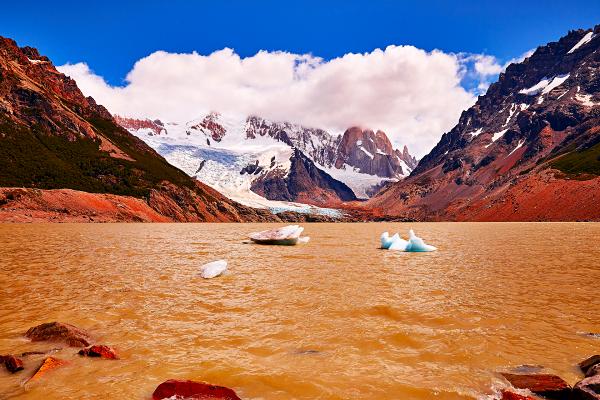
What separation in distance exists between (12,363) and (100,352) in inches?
66.4

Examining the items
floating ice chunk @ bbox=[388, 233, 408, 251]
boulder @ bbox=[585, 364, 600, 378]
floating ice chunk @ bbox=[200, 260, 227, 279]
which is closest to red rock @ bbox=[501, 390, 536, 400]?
boulder @ bbox=[585, 364, 600, 378]

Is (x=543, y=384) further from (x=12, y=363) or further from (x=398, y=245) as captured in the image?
(x=398, y=245)

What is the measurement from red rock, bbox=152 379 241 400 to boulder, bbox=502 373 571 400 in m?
5.49

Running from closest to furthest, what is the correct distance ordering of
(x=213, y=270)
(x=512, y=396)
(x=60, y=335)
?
(x=512, y=396) → (x=60, y=335) → (x=213, y=270)

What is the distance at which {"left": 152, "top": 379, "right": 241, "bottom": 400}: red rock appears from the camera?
281 inches

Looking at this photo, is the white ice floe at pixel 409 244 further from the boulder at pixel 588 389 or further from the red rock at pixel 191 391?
the red rock at pixel 191 391

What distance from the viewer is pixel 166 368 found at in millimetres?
8883

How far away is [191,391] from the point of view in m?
7.19

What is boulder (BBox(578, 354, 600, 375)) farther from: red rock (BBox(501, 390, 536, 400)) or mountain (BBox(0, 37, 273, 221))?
mountain (BBox(0, 37, 273, 221))

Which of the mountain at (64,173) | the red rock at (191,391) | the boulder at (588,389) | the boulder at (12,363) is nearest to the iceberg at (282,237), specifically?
the boulder at (12,363)

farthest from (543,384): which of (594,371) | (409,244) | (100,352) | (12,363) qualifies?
(409,244)

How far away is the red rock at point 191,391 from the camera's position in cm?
714

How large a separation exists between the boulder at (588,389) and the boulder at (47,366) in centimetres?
1023

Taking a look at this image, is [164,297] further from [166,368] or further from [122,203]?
[122,203]
